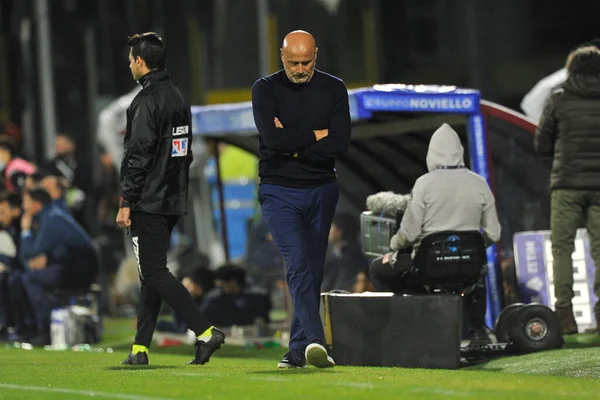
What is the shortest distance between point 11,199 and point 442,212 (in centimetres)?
866

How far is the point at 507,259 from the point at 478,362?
2.83m

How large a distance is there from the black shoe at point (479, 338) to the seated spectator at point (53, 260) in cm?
648

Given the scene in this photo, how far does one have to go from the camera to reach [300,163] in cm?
1142

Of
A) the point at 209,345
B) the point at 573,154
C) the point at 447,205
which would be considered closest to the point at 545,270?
the point at 573,154

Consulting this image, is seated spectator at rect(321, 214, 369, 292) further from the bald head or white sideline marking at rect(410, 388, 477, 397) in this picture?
white sideline marking at rect(410, 388, 477, 397)

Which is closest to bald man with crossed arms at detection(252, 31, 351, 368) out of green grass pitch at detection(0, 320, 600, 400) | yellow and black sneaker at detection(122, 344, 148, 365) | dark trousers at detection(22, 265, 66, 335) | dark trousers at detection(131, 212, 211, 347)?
green grass pitch at detection(0, 320, 600, 400)

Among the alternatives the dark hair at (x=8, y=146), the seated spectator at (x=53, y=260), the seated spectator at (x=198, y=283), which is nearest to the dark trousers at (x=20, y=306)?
the seated spectator at (x=53, y=260)

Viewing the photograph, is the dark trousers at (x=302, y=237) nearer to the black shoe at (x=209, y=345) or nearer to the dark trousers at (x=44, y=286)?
the black shoe at (x=209, y=345)

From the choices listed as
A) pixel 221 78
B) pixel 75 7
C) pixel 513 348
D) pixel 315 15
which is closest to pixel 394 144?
pixel 513 348

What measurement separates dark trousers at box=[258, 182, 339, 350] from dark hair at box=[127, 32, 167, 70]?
133 centimetres

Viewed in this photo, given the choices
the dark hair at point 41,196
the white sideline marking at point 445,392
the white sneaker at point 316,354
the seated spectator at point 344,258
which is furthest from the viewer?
the dark hair at point 41,196

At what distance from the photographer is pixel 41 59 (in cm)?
3275

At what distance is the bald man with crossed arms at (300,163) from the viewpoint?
11.3 meters

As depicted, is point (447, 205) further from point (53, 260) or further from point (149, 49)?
point (53, 260)
